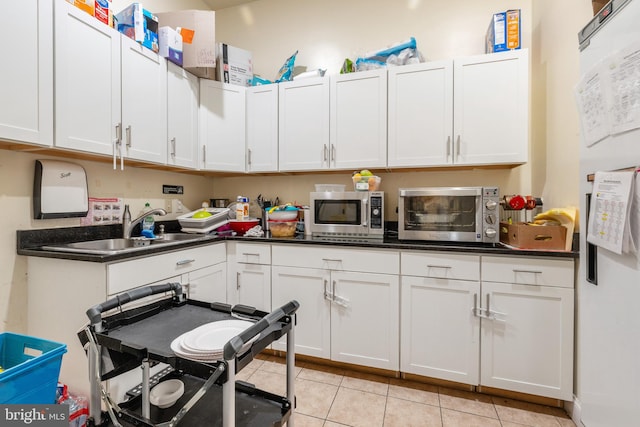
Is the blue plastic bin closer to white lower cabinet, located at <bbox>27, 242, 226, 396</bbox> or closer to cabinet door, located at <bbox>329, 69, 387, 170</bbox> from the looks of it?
white lower cabinet, located at <bbox>27, 242, 226, 396</bbox>

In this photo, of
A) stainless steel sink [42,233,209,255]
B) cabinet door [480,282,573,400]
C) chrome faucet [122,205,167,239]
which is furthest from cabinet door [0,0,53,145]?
cabinet door [480,282,573,400]

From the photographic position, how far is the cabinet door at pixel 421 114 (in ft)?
6.95

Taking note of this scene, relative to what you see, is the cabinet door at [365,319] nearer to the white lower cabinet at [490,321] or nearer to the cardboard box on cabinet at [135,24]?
the white lower cabinet at [490,321]

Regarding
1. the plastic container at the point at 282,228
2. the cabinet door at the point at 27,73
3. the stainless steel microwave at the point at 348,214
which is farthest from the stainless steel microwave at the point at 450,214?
the cabinet door at the point at 27,73

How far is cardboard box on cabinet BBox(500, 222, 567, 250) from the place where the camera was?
5.51 ft

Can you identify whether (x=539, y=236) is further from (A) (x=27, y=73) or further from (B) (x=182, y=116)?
(A) (x=27, y=73)

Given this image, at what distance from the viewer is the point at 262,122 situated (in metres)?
2.59

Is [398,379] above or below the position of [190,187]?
below

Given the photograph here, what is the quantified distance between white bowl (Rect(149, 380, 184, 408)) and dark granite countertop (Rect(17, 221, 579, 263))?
2.37 ft

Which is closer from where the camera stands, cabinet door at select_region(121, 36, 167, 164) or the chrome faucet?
cabinet door at select_region(121, 36, 167, 164)

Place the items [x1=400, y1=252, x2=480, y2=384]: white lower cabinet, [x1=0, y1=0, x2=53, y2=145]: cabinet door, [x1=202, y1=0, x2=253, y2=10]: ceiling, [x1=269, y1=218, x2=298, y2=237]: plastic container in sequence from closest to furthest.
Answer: [x1=0, y1=0, x2=53, y2=145]: cabinet door → [x1=400, y1=252, x2=480, y2=384]: white lower cabinet → [x1=269, y1=218, x2=298, y2=237]: plastic container → [x1=202, y1=0, x2=253, y2=10]: ceiling

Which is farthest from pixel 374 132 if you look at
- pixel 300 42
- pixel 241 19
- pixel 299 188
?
pixel 241 19

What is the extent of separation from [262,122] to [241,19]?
1277 mm

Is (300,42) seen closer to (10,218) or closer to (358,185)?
(358,185)
